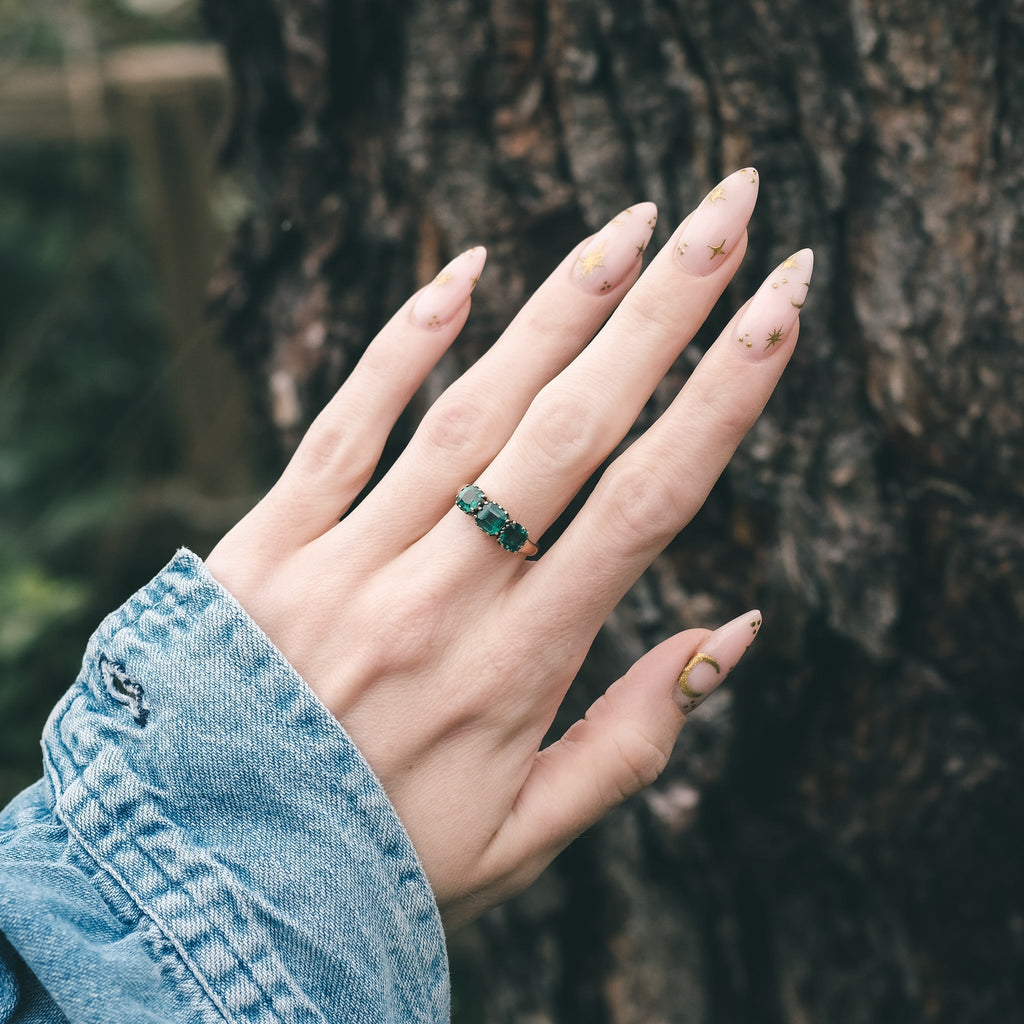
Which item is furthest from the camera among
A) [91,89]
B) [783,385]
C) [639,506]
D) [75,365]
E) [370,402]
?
[75,365]

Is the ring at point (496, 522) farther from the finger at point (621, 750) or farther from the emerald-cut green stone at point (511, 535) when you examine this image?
the finger at point (621, 750)

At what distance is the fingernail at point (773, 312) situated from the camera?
0.75 m

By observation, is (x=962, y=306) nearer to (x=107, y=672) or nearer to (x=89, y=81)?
(x=107, y=672)

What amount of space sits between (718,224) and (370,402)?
378 millimetres

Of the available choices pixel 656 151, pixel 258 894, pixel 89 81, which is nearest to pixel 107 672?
pixel 258 894

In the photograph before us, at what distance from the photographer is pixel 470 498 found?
0.81 meters

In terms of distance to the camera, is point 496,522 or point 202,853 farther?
point 496,522

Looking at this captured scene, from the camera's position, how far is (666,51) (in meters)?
0.97

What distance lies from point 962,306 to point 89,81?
2463 mm

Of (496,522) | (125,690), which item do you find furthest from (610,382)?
(125,690)

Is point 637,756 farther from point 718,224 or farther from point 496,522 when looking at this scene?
point 718,224

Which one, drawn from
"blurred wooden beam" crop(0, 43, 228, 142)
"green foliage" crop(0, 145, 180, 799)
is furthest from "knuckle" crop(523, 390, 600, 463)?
"blurred wooden beam" crop(0, 43, 228, 142)

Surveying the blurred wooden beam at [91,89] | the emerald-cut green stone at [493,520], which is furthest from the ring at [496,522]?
the blurred wooden beam at [91,89]

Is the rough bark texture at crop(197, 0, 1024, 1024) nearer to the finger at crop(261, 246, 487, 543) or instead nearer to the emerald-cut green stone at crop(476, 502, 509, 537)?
the finger at crop(261, 246, 487, 543)
